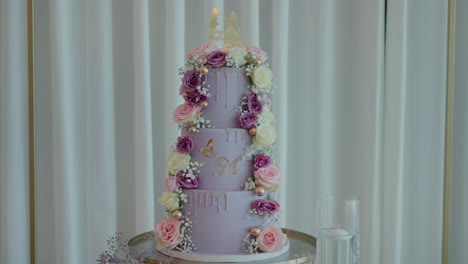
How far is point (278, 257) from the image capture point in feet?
5.00

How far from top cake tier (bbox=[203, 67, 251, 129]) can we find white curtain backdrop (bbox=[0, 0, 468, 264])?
→ 669 millimetres

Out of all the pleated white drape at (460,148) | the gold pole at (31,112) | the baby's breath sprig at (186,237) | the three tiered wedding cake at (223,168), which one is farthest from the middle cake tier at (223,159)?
the pleated white drape at (460,148)

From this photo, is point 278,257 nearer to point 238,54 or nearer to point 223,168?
point 223,168

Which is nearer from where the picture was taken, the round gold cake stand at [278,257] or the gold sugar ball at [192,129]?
the round gold cake stand at [278,257]

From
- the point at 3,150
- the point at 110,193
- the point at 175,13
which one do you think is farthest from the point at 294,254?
the point at 3,150

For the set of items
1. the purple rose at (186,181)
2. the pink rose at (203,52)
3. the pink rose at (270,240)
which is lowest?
the pink rose at (270,240)

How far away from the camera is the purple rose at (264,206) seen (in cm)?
154

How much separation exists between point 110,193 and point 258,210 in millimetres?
911

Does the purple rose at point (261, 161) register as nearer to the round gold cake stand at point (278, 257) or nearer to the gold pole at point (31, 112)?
the round gold cake stand at point (278, 257)

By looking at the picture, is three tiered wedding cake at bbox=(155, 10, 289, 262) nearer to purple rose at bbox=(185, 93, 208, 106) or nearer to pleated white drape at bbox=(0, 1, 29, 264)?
purple rose at bbox=(185, 93, 208, 106)

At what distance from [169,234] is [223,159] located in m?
0.25

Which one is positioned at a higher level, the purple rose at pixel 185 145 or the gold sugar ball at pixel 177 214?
the purple rose at pixel 185 145

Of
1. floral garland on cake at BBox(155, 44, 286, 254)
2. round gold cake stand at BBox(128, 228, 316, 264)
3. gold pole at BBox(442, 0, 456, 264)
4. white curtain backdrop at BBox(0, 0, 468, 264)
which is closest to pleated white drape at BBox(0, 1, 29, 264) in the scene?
white curtain backdrop at BBox(0, 0, 468, 264)

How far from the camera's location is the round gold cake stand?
1462 millimetres
